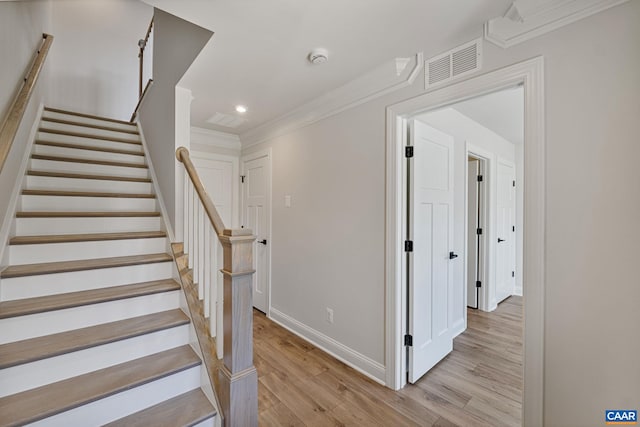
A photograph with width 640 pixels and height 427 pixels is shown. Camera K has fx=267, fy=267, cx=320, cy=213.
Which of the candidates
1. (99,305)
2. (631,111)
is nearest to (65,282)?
(99,305)

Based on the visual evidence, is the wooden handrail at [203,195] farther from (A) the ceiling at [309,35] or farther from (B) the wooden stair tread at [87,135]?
(B) the wooden stair tread at [87,135]

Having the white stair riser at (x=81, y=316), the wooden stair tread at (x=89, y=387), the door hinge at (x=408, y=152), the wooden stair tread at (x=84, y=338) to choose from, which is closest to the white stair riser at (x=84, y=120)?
the white stair riser at (x=81, y=316)

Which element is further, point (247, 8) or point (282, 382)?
point (282, 382)

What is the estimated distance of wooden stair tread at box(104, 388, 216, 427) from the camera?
4.20 ft

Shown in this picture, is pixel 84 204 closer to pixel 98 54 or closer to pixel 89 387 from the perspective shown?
pixel 89 387

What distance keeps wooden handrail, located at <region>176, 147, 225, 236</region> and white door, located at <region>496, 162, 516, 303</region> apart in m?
3.85

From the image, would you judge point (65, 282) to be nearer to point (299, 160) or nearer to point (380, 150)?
point (299, 160)

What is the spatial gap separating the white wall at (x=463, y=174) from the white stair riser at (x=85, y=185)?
103 inches

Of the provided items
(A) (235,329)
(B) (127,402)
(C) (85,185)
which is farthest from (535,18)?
(C) (85,185)

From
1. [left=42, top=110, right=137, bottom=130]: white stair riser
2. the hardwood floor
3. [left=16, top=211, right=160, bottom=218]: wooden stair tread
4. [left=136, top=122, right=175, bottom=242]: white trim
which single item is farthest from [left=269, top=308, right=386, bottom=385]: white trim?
[left=42, top=110, right=137, bottom=130]: white stair riser

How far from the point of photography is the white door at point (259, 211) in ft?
11.1

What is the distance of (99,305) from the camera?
1575 mm

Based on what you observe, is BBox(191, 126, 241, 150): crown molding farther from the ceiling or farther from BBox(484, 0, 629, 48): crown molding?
BBox(484, 0, 629, 48): crown molding

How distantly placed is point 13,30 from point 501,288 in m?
5.62
